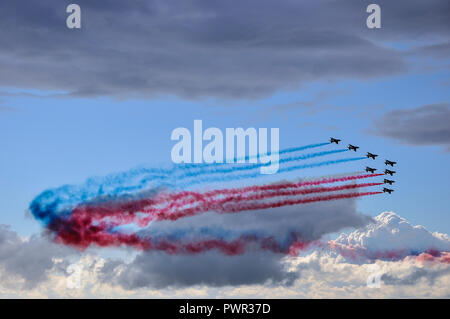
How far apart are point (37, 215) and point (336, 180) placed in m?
91.7

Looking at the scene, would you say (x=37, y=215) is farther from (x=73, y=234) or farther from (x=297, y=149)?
(x=297, y=149)

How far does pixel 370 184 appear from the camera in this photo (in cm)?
19500

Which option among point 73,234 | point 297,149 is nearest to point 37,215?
point 73,234

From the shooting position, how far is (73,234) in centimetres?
19100

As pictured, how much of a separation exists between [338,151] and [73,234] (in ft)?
282

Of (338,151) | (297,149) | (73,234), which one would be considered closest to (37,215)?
(73,234)

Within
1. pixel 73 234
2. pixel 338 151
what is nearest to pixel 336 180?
pixel 338 151

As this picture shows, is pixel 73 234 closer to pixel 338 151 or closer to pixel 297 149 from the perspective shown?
pixel 297 149

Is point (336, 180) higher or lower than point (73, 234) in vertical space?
higher

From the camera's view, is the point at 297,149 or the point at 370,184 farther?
the point at 370,184

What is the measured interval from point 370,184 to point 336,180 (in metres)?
14.8

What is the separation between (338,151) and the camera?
192375mm

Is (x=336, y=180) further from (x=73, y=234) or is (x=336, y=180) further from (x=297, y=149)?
(x=73, y=234)

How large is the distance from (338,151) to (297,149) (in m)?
17.6
